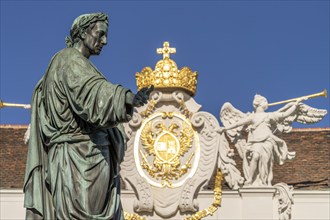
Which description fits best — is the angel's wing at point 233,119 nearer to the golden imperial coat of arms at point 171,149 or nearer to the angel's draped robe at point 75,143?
the golden imperial coat of arms at point 171,149

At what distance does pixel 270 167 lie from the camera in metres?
19.3

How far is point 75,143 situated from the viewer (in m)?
5.80

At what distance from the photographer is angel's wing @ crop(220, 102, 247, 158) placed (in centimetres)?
1966

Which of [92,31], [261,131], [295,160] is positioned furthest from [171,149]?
[92,31]

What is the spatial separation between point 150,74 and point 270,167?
2661 mm

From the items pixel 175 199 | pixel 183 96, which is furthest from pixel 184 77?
pixel 175 199

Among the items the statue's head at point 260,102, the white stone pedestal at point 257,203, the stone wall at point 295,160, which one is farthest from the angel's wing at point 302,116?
the stone wall at point 295,160

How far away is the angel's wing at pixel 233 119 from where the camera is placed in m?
19.7

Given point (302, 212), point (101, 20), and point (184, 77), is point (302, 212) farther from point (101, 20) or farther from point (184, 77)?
point (101, 20)

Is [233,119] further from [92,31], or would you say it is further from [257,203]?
[92,31]

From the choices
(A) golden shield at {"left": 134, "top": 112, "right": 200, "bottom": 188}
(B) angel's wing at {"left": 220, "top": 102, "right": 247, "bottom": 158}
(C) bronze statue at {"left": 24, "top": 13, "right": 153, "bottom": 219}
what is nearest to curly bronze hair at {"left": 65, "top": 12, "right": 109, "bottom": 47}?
(C) bronze statue at {"left": 24, "top": 13, "right": 153, "bottom": 219}

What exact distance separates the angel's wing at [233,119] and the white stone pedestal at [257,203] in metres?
0.83

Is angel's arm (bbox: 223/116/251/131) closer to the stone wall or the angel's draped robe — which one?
the stone wall

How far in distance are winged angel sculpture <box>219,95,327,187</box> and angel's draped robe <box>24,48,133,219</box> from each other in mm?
13376
